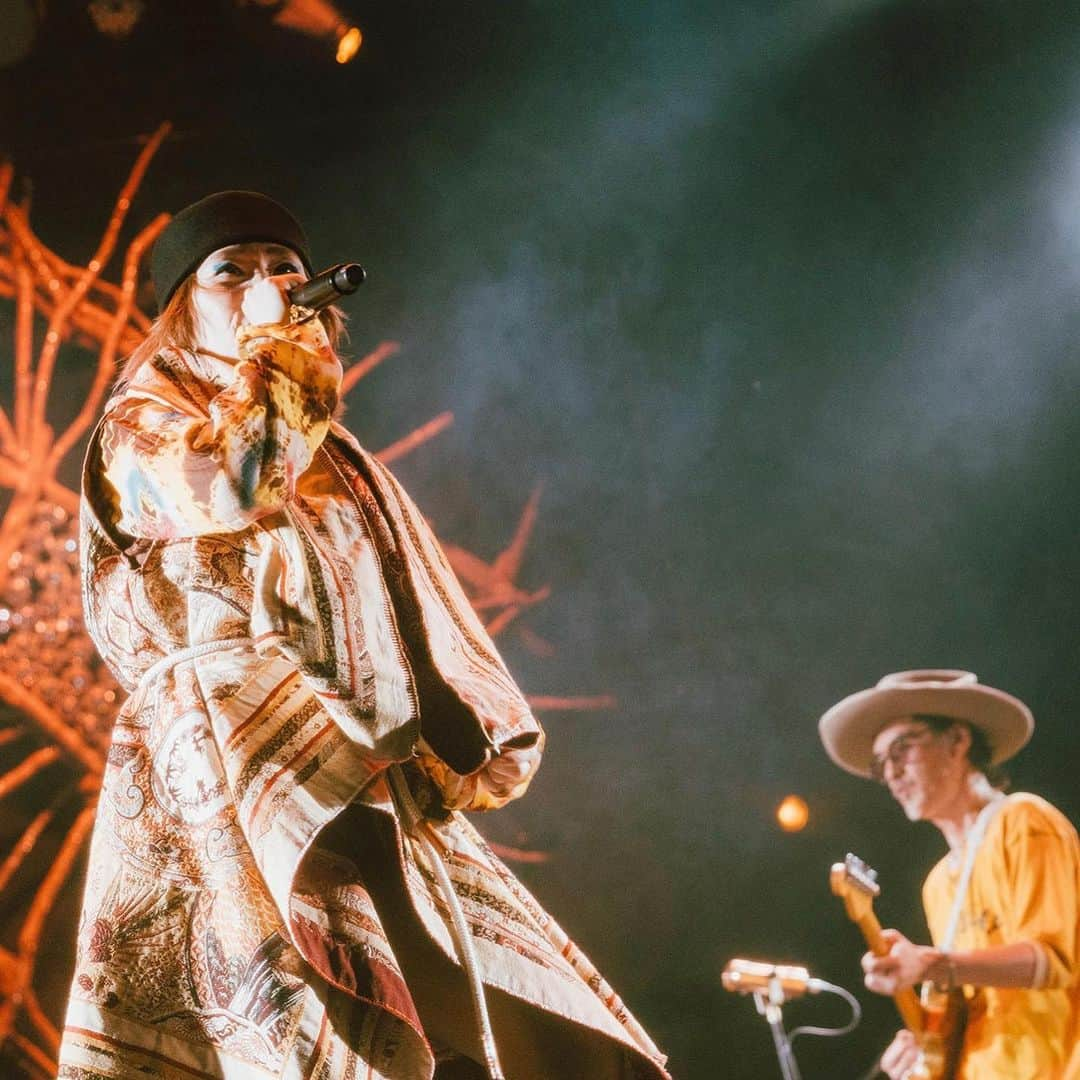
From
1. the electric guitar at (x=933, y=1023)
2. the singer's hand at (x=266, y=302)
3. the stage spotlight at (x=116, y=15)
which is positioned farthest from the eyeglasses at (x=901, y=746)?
the stage spotlight at (x=116, y=15)

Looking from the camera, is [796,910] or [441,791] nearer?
[441,791]

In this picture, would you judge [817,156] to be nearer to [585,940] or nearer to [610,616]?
[610,616]

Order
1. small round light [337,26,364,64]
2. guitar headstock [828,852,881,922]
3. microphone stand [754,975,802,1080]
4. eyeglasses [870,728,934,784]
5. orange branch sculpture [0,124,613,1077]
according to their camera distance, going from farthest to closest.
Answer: orange branch sculpture [0,124,613,1077] → small round light [337,26,364,64] → eyeglasses [870,728,934,784] → microphone stand [754,975,802,1080] → guitar headstock [828,852,881,922]

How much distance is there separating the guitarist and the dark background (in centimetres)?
56

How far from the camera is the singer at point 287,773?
119 centimetres

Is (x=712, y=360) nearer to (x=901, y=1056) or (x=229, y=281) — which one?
(x=901, y=1056)

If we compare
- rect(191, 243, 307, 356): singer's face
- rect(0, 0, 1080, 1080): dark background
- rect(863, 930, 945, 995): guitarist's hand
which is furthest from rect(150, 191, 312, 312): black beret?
rect(0, 0, 1080, 1080): dark background

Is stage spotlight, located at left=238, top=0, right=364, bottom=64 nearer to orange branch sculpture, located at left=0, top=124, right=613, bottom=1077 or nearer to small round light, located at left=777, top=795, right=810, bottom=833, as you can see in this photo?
orange branch sculpture, located at left=0, top=124, right=613, bottom=1077

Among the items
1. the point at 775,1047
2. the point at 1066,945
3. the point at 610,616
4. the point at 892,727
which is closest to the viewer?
the point at 1066,945

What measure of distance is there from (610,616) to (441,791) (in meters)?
2.86

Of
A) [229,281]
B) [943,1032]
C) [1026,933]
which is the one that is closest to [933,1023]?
[943,1032]

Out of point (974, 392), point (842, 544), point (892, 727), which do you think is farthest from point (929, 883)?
point (974, 392)

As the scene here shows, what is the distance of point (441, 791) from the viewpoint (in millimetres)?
1504

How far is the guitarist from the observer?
2.78 metres
